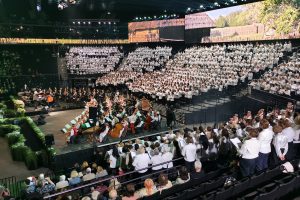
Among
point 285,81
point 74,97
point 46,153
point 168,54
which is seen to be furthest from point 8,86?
point 285,81

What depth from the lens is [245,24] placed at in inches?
1187

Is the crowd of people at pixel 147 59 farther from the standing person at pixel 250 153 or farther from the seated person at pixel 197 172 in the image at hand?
the standing person at pixel 250 153

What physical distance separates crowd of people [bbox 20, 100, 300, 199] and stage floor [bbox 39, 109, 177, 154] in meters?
4.47

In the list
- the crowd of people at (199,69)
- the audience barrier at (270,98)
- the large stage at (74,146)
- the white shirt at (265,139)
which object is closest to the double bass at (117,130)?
the large stage at (74,146)

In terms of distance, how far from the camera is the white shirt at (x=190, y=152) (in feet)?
29.3

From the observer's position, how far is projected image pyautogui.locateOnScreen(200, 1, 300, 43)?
98.0 feet

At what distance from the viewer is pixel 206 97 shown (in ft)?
72.3

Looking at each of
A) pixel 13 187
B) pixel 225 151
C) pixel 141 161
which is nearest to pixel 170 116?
pixel 225 151

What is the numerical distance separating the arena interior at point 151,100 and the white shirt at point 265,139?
1.9 inches

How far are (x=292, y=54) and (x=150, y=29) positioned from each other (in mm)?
22039

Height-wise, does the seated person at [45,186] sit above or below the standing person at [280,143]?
below

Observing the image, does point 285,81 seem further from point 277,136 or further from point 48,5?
point 48,5

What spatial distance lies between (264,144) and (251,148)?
0.62 meters

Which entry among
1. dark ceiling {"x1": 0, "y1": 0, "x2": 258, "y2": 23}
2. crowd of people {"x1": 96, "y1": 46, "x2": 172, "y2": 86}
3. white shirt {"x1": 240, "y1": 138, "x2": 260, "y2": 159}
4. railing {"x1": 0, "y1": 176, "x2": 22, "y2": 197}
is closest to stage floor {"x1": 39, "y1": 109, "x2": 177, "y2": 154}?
railing {"x1": 0, "y1": 176, "x2": 22, "y2": 197}
